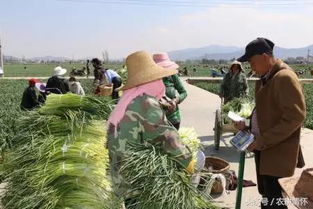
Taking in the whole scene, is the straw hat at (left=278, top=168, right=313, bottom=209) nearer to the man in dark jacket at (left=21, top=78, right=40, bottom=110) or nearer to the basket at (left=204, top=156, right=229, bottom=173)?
the basket at (left=204, top=156, right=229, bottom=173)

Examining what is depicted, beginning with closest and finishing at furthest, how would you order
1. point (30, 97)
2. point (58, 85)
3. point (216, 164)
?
→ 1. point (216, 164)
2. point (30, 97)
3. point (58, 85)

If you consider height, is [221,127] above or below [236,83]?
below

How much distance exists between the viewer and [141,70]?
313 centimetres

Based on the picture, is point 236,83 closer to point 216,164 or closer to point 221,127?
point 221,127

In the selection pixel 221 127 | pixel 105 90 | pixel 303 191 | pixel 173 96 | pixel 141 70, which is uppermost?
pixel 141 70

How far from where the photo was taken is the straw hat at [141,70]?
3.07m

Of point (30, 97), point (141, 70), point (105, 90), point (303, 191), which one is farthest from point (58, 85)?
point (303, 191)

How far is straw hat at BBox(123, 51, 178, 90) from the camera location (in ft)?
10.1

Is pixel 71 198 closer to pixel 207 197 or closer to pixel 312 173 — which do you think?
pixel 207 197

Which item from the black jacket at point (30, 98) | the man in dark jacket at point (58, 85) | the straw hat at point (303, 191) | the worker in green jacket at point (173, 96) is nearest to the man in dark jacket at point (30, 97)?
the black jacket at point (30, 98)

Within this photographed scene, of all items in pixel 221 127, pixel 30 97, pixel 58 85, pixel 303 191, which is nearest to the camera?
pixel 303 191

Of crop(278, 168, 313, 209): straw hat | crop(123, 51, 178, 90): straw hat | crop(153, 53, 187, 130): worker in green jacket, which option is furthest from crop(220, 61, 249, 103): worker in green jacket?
crop(278, 168, 313, 209): straw hat

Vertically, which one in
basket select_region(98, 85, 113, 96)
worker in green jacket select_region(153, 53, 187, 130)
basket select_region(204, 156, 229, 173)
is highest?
worker in green jacket select_region(153, 53, 187, 130)

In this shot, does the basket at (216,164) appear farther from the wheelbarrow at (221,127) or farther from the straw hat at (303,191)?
the straw hat at (303,191)
